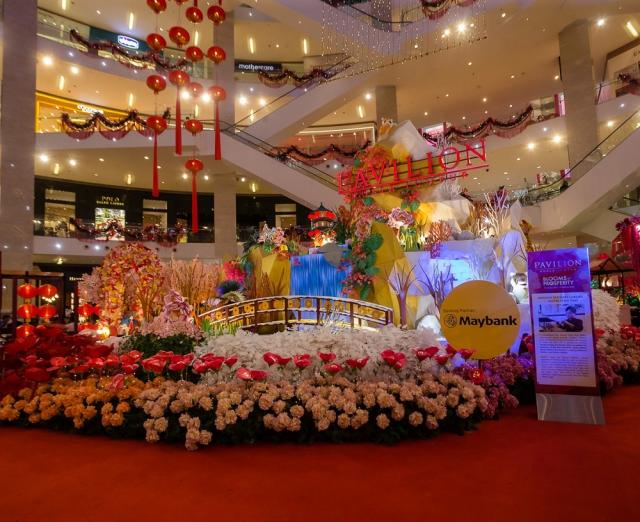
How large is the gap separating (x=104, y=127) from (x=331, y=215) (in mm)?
8568

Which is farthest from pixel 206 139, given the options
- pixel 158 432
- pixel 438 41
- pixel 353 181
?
pixel 158 432

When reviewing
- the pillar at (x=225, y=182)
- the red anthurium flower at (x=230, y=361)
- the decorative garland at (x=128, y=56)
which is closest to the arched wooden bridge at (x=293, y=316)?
the red anthurium flower at (x=230, y=361)

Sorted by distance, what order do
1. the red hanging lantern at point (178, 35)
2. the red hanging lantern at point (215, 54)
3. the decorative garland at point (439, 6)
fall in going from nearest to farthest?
the red hanging lantern at point (178, 35) → the red hanging lantern at point (215, 54) → the decorative garland at point (439, 6)

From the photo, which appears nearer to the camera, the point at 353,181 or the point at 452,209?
the point at 452,209

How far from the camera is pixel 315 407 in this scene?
114 inches

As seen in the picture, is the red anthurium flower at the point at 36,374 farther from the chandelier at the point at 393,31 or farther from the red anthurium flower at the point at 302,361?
the chandelier at the point at 393,31

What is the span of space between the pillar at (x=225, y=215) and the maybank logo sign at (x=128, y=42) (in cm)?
772

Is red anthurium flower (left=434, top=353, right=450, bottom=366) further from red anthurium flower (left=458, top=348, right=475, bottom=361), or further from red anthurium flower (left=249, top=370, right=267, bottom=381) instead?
red anthurium flower (left=249, top=370, right=267, bottom=381)

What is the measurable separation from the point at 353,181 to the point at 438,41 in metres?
5.83

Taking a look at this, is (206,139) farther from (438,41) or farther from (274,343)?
(274,343)

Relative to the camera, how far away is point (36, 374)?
12.0 feet

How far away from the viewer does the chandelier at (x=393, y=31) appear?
1230 cm

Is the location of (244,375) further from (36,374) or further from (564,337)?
(564,337)

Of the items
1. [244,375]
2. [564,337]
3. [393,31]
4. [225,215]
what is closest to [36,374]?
[244,375]
